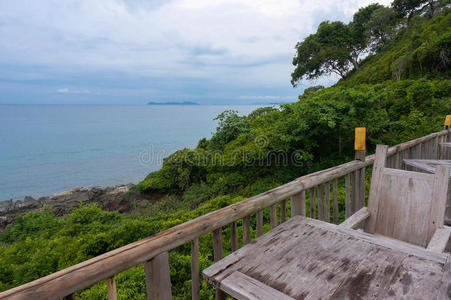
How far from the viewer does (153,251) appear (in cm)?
113

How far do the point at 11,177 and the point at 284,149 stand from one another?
22037mm

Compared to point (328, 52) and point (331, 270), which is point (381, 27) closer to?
point (328, 52)

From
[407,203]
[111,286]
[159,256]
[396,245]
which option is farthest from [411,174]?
[111,286]

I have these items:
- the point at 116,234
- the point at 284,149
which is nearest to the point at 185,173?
the point at 284,149

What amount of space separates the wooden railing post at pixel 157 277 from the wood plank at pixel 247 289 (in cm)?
28

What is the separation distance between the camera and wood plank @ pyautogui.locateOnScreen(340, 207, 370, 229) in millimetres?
2095

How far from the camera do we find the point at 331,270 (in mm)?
1277

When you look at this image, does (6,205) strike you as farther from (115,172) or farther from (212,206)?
(212,206)

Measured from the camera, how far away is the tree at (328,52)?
23097 mm

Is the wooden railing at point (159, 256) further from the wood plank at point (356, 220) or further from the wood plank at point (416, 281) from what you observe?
the wood plank at point (416, 281)

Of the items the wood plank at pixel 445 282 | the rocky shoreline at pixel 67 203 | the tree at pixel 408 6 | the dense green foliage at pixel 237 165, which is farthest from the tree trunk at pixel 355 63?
the wood plank at pixel 445 282

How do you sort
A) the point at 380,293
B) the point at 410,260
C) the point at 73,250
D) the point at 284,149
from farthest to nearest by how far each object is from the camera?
the point at 284,149, the point at 73,250, the point at 410,260, the point at 380,293

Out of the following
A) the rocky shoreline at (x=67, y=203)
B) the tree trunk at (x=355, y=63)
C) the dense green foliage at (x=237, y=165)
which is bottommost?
the rocky shoreline at (x=67, y=203)

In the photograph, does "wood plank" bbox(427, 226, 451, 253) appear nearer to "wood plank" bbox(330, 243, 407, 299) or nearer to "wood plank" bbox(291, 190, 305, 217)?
"wood plank" bbox(330, 243, 407, 299)
